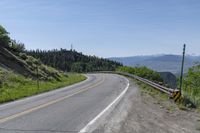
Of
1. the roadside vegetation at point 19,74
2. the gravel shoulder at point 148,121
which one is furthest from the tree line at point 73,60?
the gravel shoulder at point 148,121

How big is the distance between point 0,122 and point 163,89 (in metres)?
15.7

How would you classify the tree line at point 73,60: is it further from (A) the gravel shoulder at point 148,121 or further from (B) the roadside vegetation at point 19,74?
(A) the gravel shoulder at point 148,121

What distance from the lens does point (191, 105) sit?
66.4 feet

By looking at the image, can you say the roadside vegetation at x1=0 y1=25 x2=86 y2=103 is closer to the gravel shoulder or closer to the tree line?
the gravel shoulder

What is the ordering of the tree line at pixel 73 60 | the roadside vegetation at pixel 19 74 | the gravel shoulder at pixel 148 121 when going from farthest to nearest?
the tree line at pixel 73 60 < the roadside vegetation at pixel 19 74 < the gravel shoulder at pixel 148 121

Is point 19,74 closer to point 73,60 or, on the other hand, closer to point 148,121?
point 148,121

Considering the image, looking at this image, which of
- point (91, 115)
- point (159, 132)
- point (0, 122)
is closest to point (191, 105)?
point (91, 115)

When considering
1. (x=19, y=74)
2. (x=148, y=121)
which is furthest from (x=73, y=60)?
(x=148, y=121)

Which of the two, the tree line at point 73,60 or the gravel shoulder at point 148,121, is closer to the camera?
the gravel shoulder at point 148,121

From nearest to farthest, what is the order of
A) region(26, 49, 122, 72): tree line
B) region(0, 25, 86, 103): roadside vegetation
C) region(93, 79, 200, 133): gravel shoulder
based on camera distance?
region(93, 79, 200, 133): gravel shoulder
region(0, 25, 86, 103): roadside vegetation
region(26, 49, 122, 72): tree line

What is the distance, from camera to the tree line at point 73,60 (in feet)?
532

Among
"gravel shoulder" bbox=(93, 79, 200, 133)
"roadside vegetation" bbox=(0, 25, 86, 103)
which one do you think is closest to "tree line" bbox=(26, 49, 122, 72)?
"roadside vegetation" bbox=(0, 25, 86, 103)

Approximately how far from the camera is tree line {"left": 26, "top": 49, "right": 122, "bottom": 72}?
532 ft

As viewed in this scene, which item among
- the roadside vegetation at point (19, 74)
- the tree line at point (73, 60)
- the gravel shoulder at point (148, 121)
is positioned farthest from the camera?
the tree line at point (73, 60)
